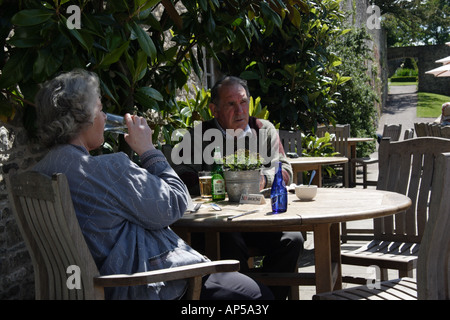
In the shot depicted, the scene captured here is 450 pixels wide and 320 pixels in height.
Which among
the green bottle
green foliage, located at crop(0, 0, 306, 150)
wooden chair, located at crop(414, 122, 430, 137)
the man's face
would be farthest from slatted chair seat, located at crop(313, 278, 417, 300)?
wooden chair, located at crop(414, 122, 430, 137)

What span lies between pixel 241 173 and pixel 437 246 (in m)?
1.39

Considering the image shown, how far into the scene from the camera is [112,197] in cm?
235

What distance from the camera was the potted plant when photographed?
3.20m

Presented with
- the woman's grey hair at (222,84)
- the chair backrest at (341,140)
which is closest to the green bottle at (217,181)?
the woman's grey hair at (222,84)

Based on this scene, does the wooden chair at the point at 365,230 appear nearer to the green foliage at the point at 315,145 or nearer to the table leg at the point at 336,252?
the green foliage at the point at 315,145

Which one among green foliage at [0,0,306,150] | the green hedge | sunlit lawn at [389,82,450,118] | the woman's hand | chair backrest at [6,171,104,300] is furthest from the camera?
the green hedge

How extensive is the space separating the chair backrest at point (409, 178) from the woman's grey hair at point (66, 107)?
80.7 inches

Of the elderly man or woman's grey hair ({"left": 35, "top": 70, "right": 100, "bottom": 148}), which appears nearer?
woman's grey hair ({"left": 35, "top": 70, "right": 100, "bottom": 148})

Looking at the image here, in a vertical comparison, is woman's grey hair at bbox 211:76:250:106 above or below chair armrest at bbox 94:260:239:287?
above

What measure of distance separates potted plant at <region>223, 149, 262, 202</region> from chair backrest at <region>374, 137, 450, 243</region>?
98 centimetres

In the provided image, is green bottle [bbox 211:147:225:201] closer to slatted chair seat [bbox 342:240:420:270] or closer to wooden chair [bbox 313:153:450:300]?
slatted chair seat [bbox 342:240:420:270]

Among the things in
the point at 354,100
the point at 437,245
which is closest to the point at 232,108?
the point at 437,245

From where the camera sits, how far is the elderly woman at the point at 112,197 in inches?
92.0

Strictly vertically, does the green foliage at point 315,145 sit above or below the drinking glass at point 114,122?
below
